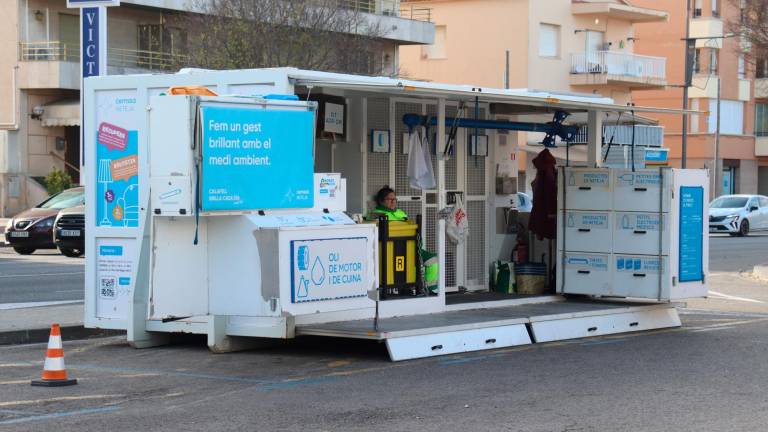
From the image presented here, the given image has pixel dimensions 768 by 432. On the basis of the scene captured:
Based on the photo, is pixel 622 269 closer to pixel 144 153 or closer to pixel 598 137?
pixel 598 137

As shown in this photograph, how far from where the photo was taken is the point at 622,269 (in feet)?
50.8

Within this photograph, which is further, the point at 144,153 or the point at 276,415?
the point at 144,153

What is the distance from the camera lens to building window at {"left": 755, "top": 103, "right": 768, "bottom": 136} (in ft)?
225

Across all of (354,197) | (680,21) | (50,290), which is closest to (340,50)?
(50,290)

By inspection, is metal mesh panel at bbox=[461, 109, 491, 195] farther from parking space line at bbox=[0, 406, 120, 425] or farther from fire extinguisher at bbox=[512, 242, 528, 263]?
parking space line at bbox=[0, 406, 120, 425]

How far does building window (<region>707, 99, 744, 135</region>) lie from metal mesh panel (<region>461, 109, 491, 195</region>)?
4970 centimetres

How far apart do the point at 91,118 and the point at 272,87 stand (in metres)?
2.10

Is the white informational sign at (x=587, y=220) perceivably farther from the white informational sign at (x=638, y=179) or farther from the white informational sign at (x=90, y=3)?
the white informational sign at (x=90, y=3)

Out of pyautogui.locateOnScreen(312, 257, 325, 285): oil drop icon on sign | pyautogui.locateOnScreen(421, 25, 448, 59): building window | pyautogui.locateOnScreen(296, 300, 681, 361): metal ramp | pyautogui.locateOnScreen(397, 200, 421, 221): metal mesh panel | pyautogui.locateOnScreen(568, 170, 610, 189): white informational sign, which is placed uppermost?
pyautogui.locateOnScreen(421, 25, 448, 59): building window

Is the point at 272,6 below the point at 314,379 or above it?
above

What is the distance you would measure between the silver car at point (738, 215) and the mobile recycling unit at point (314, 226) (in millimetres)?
29030

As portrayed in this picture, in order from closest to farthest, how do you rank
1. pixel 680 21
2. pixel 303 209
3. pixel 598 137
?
pixel 303 209 → pixel 598 137 → pixel 680 21

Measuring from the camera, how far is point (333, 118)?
47.5ft

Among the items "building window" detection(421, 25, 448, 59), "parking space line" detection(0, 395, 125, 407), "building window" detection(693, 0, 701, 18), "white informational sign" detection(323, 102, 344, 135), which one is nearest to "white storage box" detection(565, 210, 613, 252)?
"white informational sign" detection(323, 102, 344, 135)
